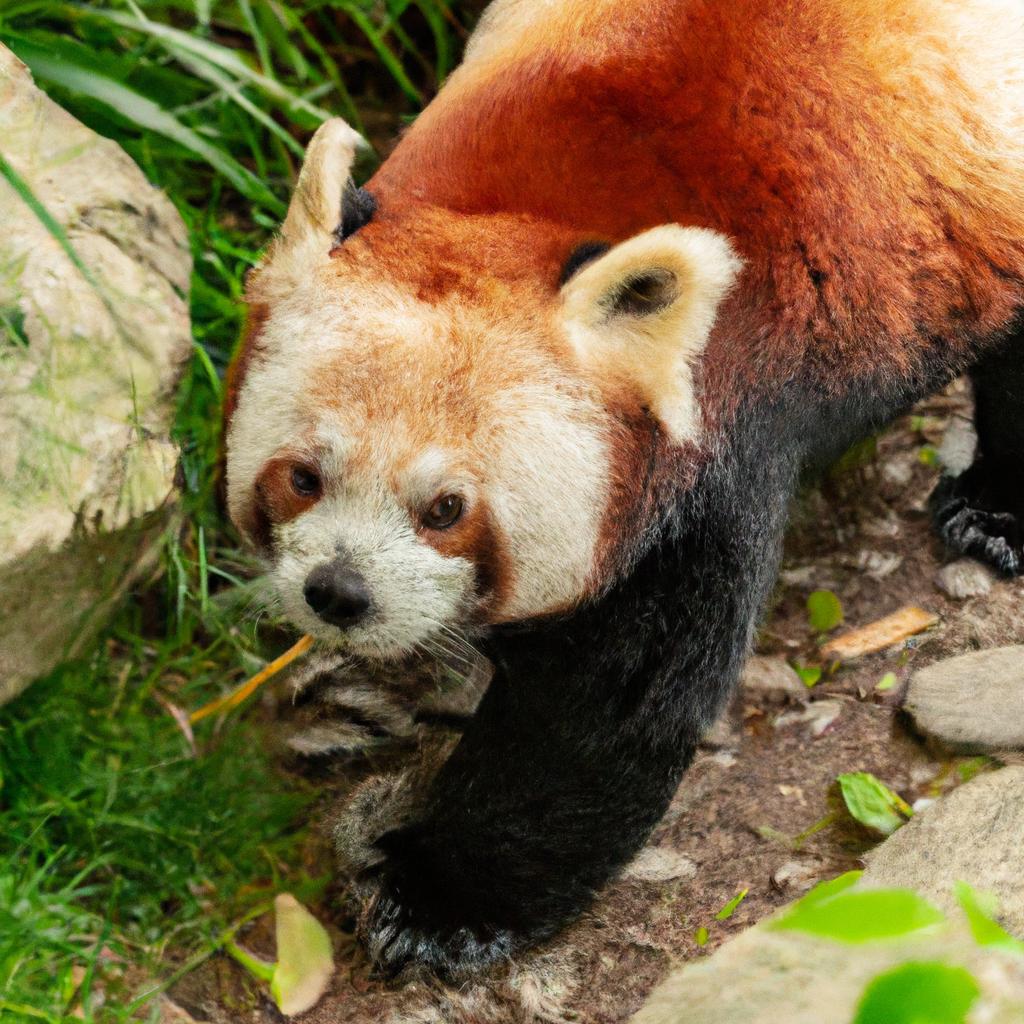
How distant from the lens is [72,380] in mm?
3346

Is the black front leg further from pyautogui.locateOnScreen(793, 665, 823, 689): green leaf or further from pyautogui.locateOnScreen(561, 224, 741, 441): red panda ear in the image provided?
pyautogui.locateOnScreen(793, 665, 823, 689): green leaf

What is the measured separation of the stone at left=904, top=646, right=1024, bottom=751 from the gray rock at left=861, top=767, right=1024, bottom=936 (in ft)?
0.46

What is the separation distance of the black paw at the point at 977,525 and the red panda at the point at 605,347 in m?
0.96

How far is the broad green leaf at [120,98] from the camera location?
12.7 feet

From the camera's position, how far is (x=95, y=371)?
11.2ft

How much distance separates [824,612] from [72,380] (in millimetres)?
2514

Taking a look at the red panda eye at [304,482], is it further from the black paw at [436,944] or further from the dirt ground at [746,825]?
the dirt ground at [746,825]

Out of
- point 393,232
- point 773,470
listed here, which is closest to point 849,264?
point 773,470

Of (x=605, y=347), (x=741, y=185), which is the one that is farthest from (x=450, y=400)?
(x=741, y=185)

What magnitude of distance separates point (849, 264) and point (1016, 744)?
1.39 metres

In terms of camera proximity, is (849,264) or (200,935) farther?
Answer: (200,935)

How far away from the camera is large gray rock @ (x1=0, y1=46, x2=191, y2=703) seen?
3.18 metres

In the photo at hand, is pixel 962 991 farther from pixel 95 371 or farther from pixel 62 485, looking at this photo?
pixel 95 371

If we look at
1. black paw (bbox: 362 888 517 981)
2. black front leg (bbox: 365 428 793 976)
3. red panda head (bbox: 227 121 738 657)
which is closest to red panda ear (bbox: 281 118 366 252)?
red panda head (bbox: 227 121 738 657)
